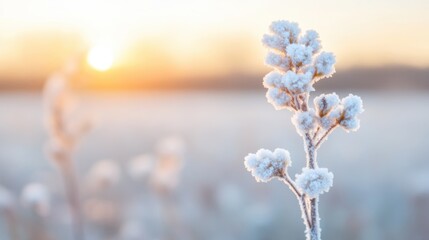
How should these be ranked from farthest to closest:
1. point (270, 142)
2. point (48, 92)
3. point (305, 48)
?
point (270, 142)
point (48, 92)
point (305, 48)

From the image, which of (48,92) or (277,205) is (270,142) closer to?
(277,205)

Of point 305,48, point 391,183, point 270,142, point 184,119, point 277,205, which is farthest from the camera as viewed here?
point 184,119

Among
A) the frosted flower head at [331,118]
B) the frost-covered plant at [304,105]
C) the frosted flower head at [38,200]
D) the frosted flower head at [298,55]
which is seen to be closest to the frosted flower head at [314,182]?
the frost-covered plant at [304,105]

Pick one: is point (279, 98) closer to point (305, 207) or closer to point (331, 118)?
point (331, 118)

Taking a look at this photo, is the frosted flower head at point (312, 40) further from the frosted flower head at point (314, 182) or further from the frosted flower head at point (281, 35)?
the frosted flower head at point (314, 182)

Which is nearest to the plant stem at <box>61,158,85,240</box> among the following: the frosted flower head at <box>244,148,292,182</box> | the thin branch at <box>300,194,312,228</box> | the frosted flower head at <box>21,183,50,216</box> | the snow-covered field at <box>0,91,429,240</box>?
the frosted flower head at <box>21,183,50,216</box>

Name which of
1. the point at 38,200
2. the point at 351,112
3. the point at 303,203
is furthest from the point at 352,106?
the point at 38,200

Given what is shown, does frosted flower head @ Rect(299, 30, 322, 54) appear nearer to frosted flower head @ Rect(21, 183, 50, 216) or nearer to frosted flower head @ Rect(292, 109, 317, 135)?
frosted flower head @ Rect(292, 109, 317, 135)

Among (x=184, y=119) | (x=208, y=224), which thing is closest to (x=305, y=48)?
(x=208, y=224)
